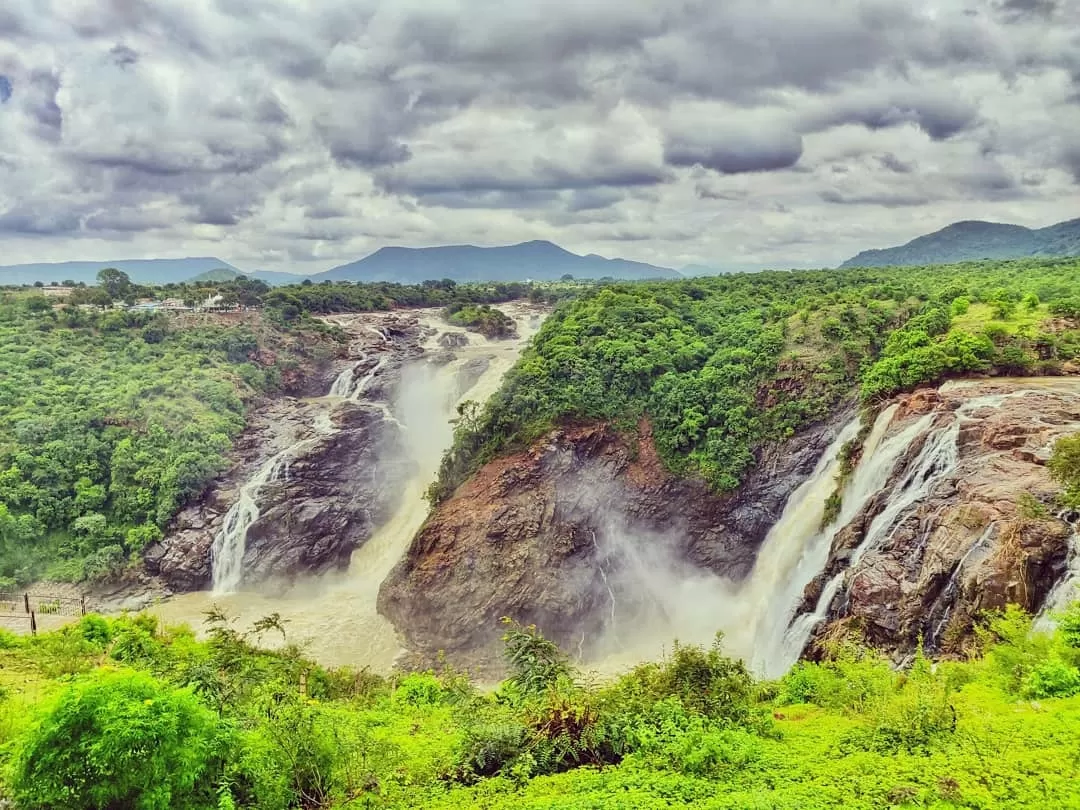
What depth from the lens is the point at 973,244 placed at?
6245 inches

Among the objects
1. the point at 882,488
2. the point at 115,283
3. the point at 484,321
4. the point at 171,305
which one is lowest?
the point at 882,488

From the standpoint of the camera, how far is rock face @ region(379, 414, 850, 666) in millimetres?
30094

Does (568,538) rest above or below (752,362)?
below

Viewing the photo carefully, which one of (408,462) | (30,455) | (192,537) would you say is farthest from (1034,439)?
(30,455)

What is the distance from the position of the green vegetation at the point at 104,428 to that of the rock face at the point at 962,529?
3465 cm

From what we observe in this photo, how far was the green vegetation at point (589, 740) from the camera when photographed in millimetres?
7863

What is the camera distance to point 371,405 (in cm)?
4962

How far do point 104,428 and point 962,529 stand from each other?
44814 mm

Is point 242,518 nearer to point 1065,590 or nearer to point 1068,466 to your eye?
point 1065,590

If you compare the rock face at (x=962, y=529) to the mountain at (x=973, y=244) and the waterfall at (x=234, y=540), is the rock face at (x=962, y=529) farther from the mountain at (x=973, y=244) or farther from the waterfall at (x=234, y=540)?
the mountain at (x=973, y=244)

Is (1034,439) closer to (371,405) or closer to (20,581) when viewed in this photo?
(371,405)

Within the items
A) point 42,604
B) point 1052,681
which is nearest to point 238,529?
point 42,604

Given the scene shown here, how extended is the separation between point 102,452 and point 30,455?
11.2 feet

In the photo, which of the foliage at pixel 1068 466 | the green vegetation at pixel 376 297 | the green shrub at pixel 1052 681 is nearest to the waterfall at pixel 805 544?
the foliage at pixel 1068 466
